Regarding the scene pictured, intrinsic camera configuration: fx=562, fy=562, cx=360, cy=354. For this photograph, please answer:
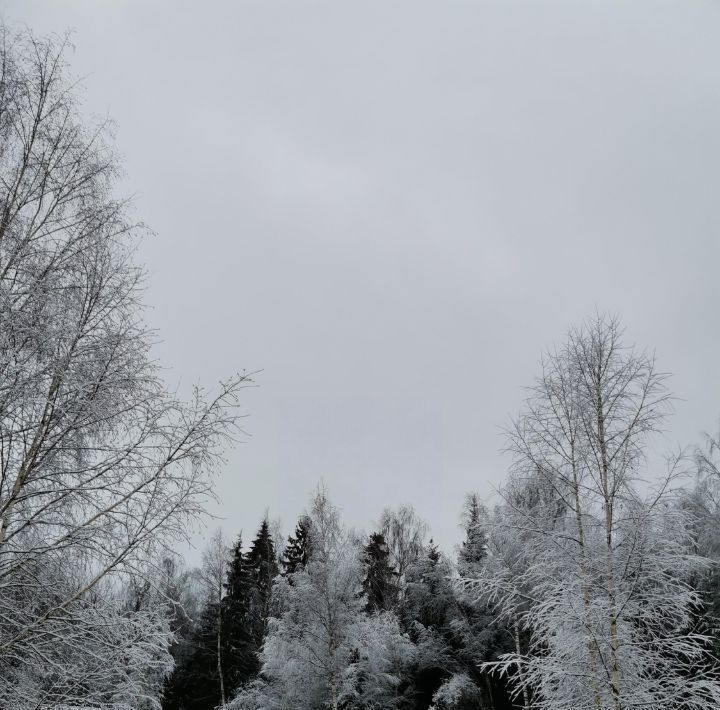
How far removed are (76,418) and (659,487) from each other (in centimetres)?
724

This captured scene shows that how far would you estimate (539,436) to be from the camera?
8602 millimetres

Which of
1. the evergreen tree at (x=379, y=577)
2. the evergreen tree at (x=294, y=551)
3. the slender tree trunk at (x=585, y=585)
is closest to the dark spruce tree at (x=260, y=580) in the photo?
the evergreen tree at (x=294, y=551)

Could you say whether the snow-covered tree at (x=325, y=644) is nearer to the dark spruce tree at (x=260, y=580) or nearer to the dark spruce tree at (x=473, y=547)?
the dark spruce tree at (x=473, y=547)

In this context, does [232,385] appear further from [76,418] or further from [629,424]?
[629,424]

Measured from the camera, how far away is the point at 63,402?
4469mm

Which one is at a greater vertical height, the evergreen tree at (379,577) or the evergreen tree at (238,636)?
the evergreen tree at (379,577)

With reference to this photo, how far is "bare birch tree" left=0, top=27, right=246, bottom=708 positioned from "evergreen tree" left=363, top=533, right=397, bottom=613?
1135 inches

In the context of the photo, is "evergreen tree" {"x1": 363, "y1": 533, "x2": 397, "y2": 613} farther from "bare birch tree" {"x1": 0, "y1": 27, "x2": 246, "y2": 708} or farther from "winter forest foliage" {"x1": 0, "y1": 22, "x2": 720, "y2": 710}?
"bare birch tree" {"x1": 0, "y1": 27, "x2": 246, "y2": 708}

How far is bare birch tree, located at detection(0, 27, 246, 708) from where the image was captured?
4324 mm

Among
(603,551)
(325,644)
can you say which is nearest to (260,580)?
(325,644)

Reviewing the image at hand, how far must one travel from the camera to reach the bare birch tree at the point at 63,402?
432 cm

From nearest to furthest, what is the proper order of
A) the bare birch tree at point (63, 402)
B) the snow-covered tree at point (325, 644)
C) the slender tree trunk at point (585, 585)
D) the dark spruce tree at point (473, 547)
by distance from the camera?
the bare birch tree at point (63, 402) < the slender tree trunk at point (585, 585) < the snow-covered tree at point (325, 644) < the dark spruce tree at point (473, 547)

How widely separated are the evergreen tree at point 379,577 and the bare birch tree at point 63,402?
2882 centimetres

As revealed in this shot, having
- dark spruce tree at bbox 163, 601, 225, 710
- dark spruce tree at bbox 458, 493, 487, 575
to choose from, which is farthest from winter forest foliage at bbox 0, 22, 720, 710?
dark spruce tree at bbox 163, 601, 225, 710
